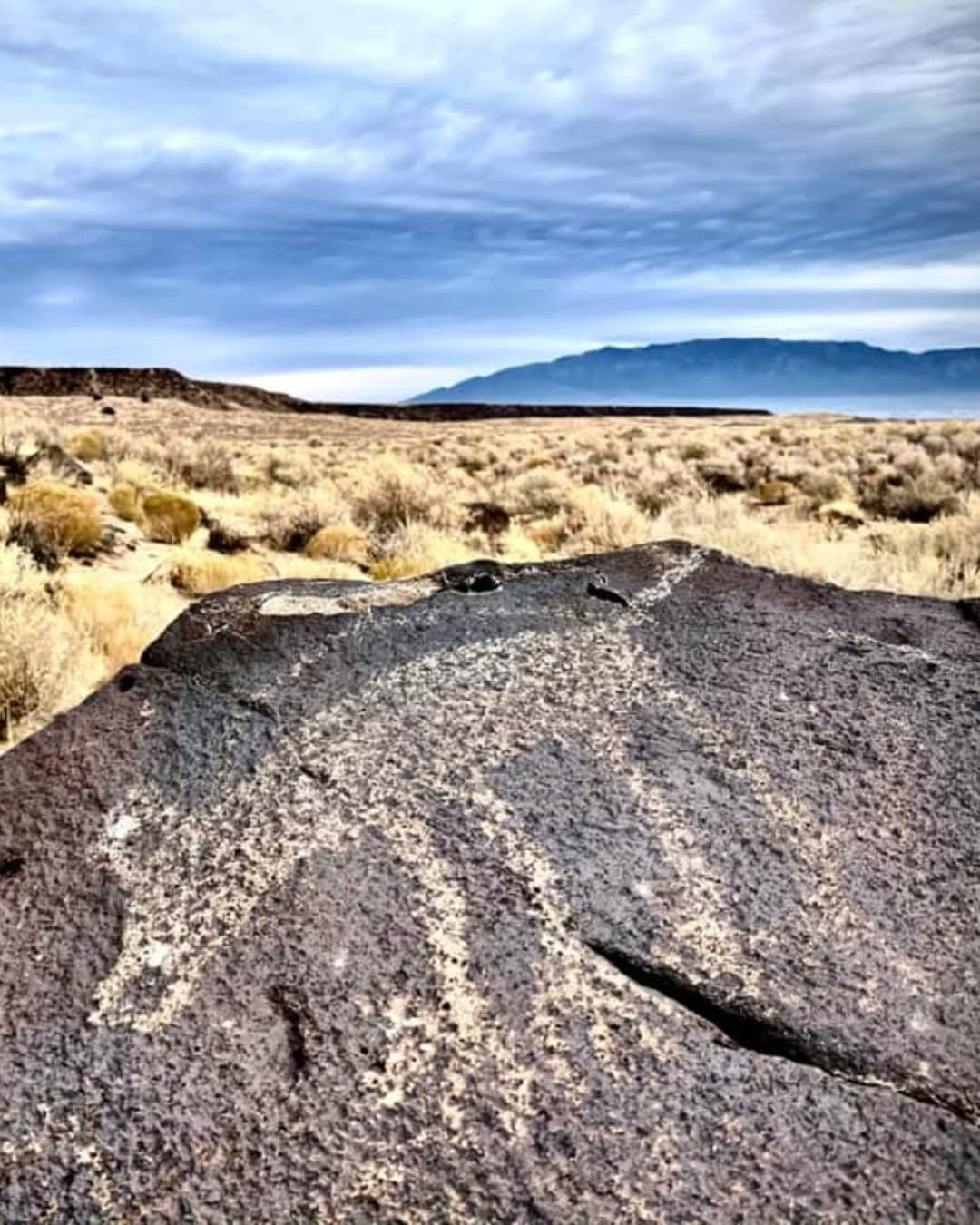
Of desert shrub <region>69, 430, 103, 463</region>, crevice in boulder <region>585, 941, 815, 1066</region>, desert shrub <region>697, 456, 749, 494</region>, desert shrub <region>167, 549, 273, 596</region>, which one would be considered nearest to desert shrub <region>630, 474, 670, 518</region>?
desert shrub <region>697, 456, 749, 494</region>

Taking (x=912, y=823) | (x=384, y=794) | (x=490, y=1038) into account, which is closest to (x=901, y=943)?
(x=912, y=823)

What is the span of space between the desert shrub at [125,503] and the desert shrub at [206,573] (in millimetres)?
2563

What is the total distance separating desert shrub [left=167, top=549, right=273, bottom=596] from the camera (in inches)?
372

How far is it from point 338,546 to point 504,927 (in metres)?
9.96

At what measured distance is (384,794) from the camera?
2596mm

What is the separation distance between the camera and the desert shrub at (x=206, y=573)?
9461mm

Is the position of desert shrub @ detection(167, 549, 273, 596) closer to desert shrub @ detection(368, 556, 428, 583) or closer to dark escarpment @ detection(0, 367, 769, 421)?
desert shrub @ detection(368, 556, 428, 583)

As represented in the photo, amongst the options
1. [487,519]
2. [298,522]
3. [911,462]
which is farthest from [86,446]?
[911,462]

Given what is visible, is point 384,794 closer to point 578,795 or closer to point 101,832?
point 578,795

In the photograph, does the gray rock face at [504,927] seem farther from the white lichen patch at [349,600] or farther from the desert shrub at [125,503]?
the desert shrub at [125,503]

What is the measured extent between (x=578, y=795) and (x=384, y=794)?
429 mm

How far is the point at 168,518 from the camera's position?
12.1 m

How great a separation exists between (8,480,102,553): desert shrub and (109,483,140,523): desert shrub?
5.11ft

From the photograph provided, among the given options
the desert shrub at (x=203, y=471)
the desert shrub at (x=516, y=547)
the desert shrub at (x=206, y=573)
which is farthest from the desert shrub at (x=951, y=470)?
the desert shrub at (x=206, y=573)
